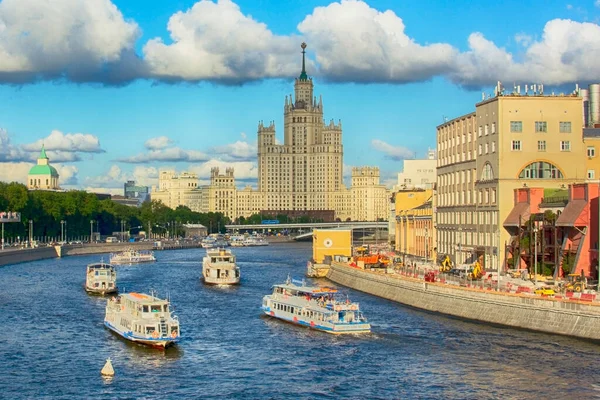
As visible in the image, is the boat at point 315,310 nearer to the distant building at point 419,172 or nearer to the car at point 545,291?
the car at point 545,291

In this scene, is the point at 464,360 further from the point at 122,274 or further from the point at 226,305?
the point at 122,274

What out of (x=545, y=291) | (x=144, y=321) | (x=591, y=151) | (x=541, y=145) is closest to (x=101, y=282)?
(x=144, y=321)

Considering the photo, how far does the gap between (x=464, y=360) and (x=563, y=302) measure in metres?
9.61

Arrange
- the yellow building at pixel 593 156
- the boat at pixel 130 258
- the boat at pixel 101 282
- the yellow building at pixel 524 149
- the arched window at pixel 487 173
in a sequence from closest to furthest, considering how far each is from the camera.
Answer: the yellow building at pixel 524 149
the boat at pixel 101 282
the arched window at pixel 487 173
the yellow building at pixel 593 156
the boat at pixel 130 258

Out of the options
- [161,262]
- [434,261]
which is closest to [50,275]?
[161,262]

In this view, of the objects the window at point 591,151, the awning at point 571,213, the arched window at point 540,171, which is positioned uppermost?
the window at point 591,151

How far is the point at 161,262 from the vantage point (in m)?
159

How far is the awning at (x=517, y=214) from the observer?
8906cm

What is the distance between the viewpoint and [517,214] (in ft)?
299

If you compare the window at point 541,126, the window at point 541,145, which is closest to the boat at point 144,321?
the window at point 541,145

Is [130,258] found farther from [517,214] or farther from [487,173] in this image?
[517,214]

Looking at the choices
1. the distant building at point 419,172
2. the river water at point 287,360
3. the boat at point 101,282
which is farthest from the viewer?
the distant building at point 419,172

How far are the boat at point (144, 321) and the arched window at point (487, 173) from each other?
4217 centimetres

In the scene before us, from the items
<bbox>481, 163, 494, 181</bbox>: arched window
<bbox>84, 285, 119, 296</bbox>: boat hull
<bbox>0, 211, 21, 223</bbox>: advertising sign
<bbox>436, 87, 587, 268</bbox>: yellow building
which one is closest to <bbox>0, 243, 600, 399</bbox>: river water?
<bbox>84, 285, 119, 296</bbox>: boat hull
